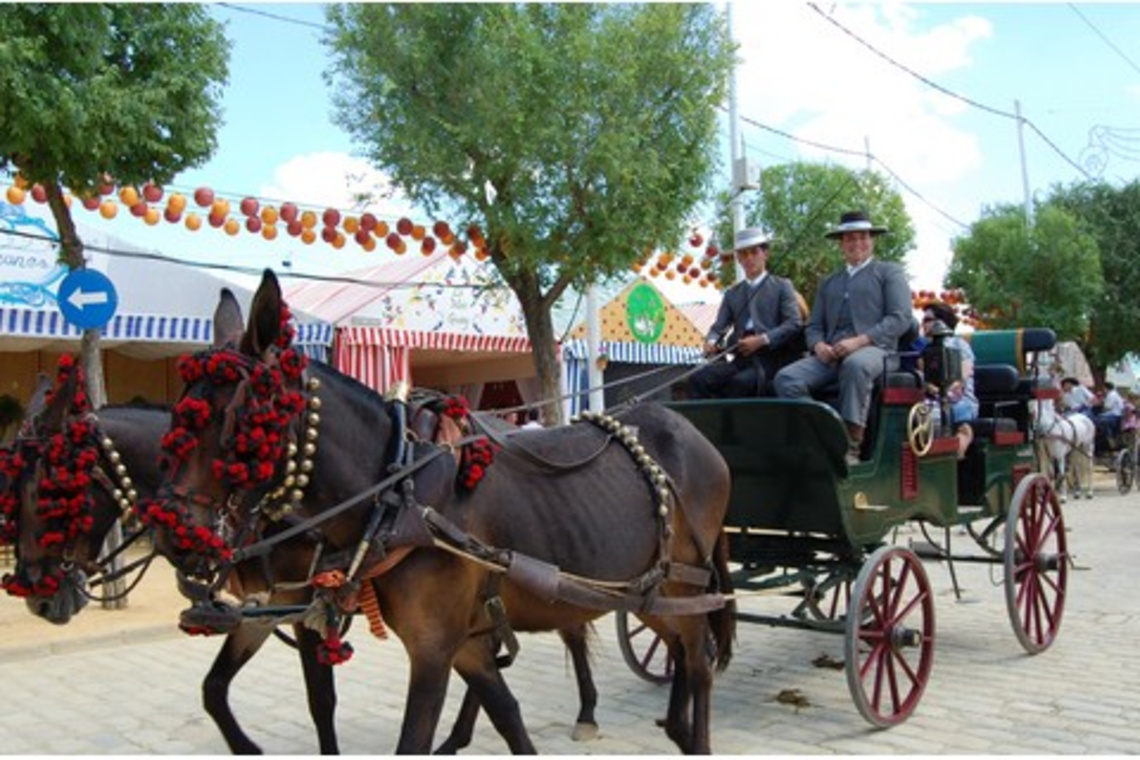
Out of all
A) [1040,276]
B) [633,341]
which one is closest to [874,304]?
[633,341]

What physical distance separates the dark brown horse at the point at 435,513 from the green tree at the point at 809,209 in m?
14.5

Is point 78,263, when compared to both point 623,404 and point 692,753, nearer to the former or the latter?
point 623,404

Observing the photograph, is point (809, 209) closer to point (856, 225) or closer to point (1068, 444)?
point (1068, 444)

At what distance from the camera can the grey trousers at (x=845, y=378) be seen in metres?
5.37

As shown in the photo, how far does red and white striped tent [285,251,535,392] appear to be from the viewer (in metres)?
12.5

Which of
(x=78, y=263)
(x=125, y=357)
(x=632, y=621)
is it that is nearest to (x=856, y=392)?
(x=632, y=621)

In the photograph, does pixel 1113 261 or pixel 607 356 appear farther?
pixel 1113 261

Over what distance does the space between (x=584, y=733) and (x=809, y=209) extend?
14952 mm

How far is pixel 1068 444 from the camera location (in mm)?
16594

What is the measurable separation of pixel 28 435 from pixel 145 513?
1.30 m

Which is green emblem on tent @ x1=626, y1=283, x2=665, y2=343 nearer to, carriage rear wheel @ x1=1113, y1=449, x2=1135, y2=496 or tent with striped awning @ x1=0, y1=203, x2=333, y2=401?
tent with striped awning @ x1=0, y1=203, x2=333, y2=401

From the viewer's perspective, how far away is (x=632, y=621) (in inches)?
259

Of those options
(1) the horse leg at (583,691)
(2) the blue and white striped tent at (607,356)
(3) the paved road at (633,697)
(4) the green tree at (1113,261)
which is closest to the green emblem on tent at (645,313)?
(2) the blue and white striped tent at (607,356)

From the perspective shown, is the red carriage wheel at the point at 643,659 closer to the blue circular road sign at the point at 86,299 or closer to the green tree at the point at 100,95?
the blue circular road sign at the point at 86,299
